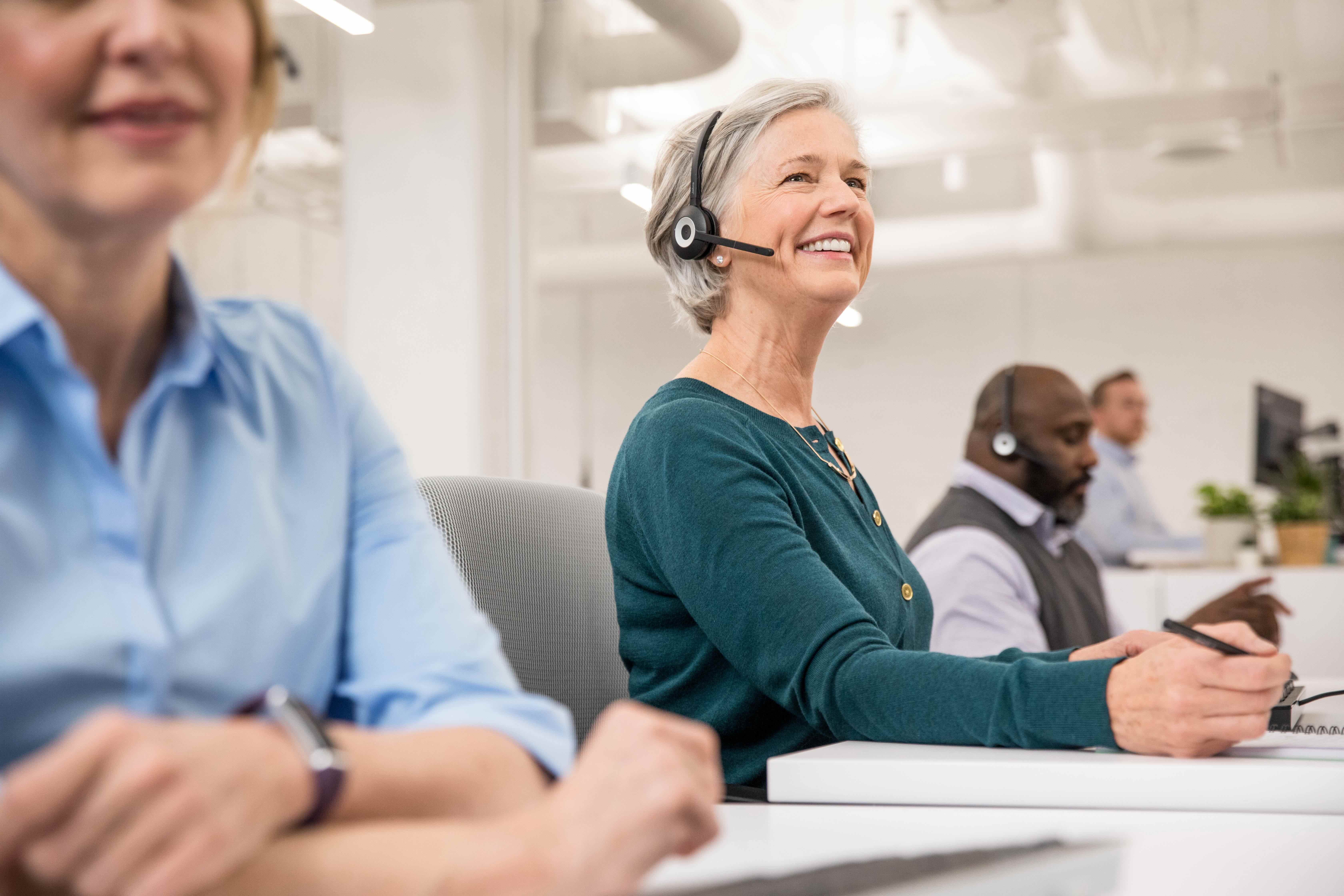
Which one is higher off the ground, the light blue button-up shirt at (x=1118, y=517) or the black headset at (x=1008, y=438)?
the black headset at (x=1008, y=438)

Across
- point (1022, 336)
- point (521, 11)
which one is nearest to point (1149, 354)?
point (1022, 336)

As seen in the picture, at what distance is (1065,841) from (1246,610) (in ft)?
7.20

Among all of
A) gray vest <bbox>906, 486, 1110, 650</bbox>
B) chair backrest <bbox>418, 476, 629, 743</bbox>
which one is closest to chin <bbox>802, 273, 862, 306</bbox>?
chair backrest <bbox>418, 476, 629, 743</bbox>

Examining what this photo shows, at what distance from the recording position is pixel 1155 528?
5.81 m

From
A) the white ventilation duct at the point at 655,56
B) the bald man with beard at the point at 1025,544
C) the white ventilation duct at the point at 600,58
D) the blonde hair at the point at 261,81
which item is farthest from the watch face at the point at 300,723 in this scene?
the white ventilation duct at the point at 655,56

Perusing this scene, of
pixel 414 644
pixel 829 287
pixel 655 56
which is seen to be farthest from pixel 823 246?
pixel 655 56

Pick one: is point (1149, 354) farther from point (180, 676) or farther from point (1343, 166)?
point (180, 676)

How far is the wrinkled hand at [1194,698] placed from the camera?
1.02 meters

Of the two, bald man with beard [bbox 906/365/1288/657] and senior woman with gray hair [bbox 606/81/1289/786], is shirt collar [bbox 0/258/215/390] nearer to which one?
senior woman with gray hair [bbox 606/81/1289/786]

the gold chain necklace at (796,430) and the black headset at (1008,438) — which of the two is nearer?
the gold chain necklace at (796,430)

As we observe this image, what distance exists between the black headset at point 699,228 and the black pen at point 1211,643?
73 centimetres

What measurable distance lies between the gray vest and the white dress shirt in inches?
0.7

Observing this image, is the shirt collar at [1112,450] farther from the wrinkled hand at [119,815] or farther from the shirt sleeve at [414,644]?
the wrinkled hand at [119,815]

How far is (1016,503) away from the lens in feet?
8.02
